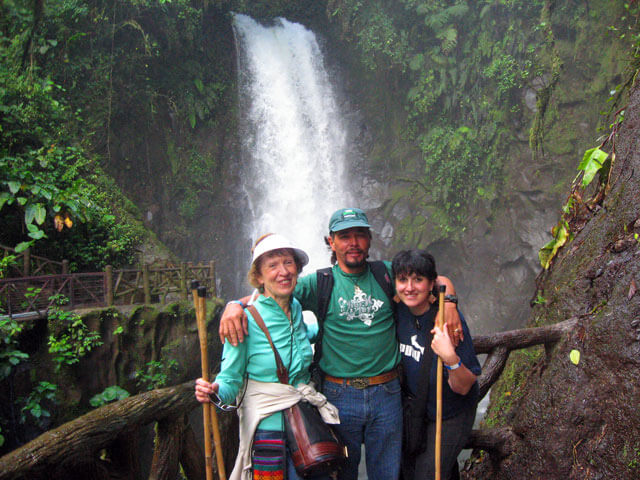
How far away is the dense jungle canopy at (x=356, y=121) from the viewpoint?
33.6ft

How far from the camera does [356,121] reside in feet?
59.5

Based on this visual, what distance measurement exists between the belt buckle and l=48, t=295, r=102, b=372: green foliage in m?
6.98

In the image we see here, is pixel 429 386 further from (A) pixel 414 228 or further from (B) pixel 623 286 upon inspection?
(A) pixel 414 228

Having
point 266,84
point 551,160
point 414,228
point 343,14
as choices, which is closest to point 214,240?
point 266,84

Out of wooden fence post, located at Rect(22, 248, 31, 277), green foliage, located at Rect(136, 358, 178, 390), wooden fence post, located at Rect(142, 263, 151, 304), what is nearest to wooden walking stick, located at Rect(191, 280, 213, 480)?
green foliage, located at Rect(136, 358, 178, 390)

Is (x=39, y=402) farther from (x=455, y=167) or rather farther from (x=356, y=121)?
(x=356, y=121)

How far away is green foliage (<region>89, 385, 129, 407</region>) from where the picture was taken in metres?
7.50

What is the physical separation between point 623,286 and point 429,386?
4.95ft

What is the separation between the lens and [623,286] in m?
2.67

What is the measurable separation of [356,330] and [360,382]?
28cm

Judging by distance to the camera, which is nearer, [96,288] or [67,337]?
[67,337]

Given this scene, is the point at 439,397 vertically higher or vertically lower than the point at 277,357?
lower

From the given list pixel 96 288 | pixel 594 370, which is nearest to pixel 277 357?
pixel 594 370

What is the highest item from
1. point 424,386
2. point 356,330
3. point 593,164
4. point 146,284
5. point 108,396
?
point 593,164
